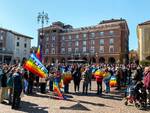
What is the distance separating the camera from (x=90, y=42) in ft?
307

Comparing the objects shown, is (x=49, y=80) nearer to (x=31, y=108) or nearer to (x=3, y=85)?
(x=3, y=85)

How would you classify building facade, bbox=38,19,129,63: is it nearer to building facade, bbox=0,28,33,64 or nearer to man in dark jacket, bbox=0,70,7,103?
building facade, bbox=0,28,33,64

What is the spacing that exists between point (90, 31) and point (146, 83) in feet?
268

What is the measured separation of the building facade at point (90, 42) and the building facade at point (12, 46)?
21.6 ft

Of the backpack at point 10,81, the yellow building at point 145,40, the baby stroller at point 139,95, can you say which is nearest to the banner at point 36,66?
the backpack at point 10,81

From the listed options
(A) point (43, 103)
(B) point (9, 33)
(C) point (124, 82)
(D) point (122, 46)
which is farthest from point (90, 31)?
(A) point (43, 103)

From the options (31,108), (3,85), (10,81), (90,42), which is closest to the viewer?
(31,108)

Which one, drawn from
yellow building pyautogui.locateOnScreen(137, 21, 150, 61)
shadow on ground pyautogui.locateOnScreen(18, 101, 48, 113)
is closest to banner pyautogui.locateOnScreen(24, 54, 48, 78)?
shadow on ground pyautogui.locateOnScreen(18, 101, 48, 113)

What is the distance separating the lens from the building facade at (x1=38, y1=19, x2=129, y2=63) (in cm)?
8744

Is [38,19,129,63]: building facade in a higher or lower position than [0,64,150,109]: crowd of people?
higher

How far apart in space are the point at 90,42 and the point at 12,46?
2788cm

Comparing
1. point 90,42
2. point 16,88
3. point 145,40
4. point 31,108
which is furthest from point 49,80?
point 90,42

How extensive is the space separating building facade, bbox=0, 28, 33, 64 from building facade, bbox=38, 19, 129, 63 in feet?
21.6

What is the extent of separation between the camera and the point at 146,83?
1248 cm
